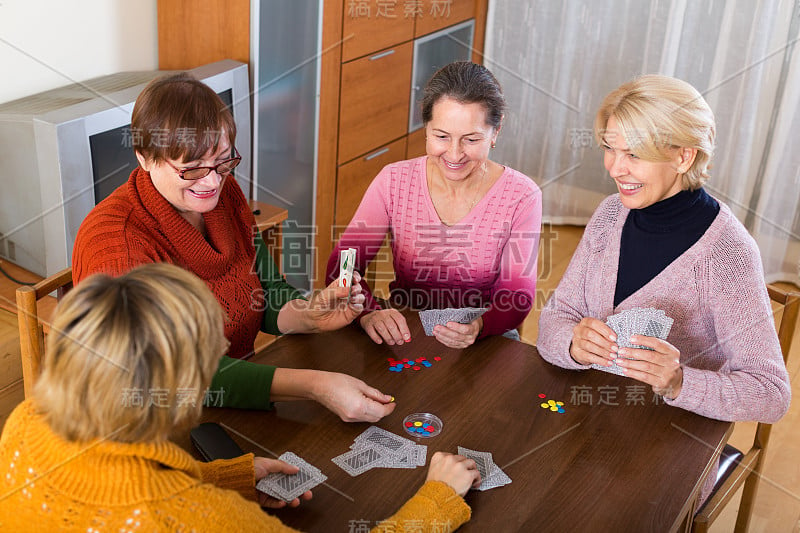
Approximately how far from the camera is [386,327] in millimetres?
1940

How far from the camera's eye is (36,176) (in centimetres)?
242

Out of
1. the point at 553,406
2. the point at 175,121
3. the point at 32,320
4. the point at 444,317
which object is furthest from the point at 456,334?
the point at 32,320

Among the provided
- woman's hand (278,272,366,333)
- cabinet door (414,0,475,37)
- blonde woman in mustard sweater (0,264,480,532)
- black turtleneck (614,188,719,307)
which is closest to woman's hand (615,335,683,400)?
black turtleneck (614,188,719,307)

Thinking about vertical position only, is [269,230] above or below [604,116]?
below

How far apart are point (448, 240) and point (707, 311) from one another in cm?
76

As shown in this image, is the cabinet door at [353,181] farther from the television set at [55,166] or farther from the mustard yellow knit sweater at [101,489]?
the mustard yellow knit sweater at [101,489]

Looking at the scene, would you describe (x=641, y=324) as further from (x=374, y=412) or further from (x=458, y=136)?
(x=458, y=136)

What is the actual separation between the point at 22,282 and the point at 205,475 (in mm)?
1539

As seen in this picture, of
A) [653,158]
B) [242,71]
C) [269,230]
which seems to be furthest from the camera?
[269,230]

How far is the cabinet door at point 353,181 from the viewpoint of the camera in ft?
12.2

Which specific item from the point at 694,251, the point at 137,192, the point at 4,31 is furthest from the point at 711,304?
the point at 4,31

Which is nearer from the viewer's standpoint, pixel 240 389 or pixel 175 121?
pixel 240 389

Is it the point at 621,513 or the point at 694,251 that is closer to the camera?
the point at 621,513

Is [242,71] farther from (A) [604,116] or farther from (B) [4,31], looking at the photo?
(A) [604,116]
